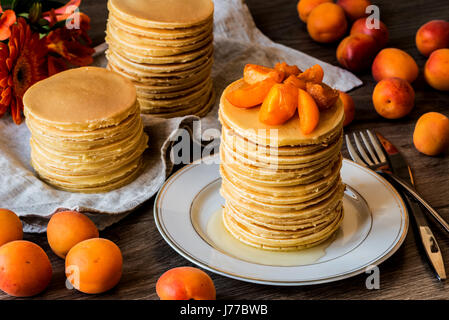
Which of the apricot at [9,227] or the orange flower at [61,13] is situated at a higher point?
the orange flower at [61,13]

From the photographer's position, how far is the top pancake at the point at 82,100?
125cm

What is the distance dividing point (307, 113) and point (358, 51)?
923 mm

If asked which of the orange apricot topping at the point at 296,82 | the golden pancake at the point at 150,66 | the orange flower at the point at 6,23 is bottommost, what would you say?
the golden pancake at the point at 150,66

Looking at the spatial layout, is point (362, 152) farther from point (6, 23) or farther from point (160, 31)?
point (6, 23)

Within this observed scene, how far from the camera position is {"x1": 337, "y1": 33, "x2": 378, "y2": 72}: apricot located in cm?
186

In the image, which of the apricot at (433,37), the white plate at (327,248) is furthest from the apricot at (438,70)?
the white plate at (327,248)

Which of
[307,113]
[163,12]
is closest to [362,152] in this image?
[307,113]

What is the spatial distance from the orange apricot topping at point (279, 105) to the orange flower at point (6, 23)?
0.79 meters

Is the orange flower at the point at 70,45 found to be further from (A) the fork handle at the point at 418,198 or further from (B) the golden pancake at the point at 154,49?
(A) the fork handle at the point at 418,198

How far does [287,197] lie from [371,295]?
0.23 metres

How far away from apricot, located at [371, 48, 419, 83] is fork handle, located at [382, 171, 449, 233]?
461 millimetres

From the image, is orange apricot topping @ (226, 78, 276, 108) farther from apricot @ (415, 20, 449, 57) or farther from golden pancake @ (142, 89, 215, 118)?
apricot @ (415, 20, 449, 57)

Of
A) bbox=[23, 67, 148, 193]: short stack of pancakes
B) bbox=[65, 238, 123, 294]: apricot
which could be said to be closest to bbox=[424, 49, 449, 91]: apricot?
bbox=[23, 67, 148, 193]: short stack of pancakes

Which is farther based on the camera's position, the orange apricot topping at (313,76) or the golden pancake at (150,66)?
the golden pancake at (150,66)
